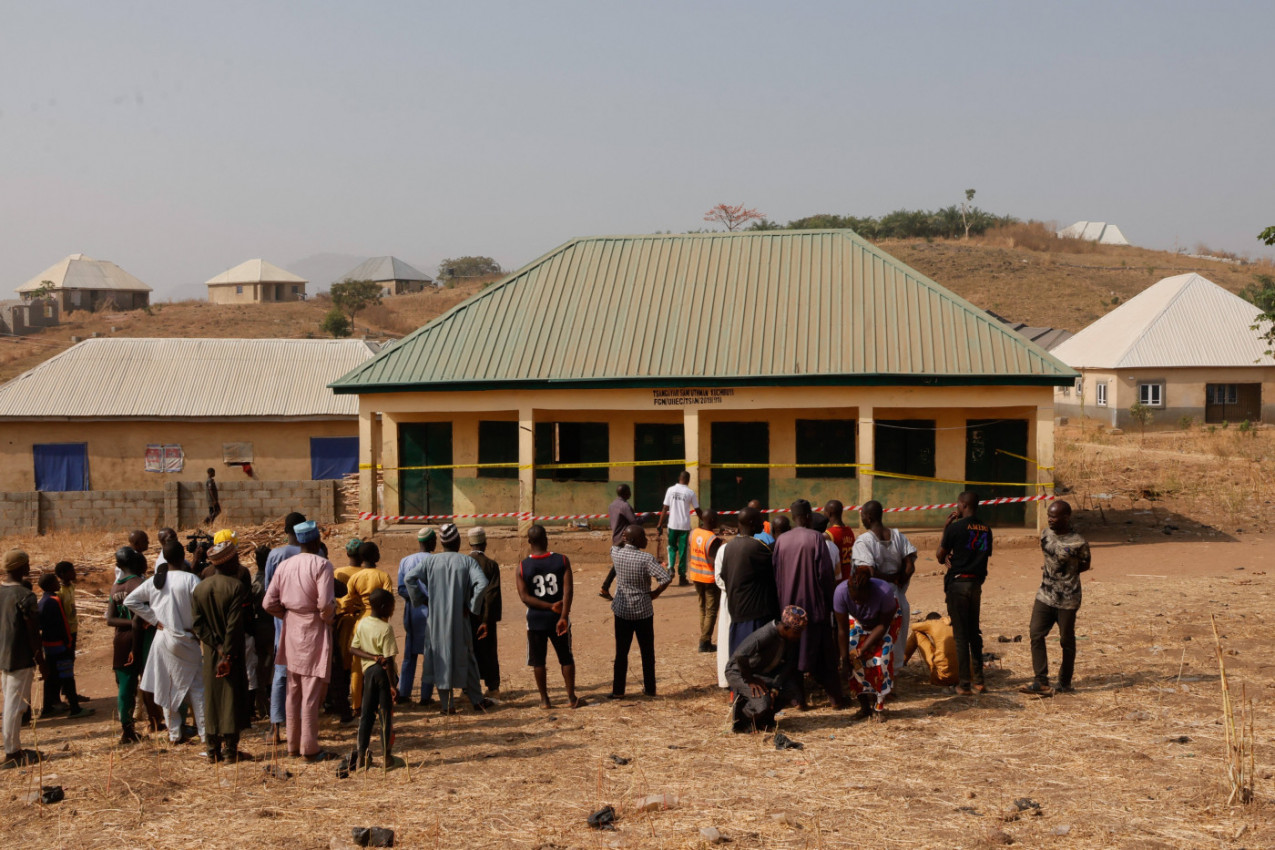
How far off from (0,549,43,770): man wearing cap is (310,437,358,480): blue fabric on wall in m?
19.0

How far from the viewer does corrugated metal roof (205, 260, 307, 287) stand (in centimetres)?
7812

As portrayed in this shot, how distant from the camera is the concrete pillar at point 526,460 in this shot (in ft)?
64.2

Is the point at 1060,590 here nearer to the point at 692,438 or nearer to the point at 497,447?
the point at 692,438

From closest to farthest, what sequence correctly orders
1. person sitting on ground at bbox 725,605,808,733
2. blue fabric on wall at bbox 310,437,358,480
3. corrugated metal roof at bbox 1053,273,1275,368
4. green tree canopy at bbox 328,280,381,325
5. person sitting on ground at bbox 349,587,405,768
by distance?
person sitting on ground at bbox 349,587,405,768, person sitting on ground at bbox 725,605,808,733, blue fabric on wall at bbox 310,437,358,480, corrugated metal roof at bbox 1053,273,1275,368, green tree canopy at bbox 328,280,381,325

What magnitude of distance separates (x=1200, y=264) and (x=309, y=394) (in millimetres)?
67836

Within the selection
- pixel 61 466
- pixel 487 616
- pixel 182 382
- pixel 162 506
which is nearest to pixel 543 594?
pixel 487 616

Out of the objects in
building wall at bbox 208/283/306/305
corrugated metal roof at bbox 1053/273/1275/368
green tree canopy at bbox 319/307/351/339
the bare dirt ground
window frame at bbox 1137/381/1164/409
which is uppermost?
building wall at bbox 208/283/306/305

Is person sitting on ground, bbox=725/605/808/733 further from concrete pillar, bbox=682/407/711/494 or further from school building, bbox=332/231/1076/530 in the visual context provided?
school building, bbox=332/231/1076/530

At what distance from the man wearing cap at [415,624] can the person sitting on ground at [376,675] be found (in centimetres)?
147

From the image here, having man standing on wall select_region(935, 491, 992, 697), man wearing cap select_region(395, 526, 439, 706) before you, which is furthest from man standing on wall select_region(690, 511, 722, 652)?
man wearing cap select_region(395, 526, 439, 706)

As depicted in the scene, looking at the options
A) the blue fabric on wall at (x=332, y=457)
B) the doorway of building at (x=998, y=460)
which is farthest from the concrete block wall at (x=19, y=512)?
the doorway of building at (x=998, y=460)

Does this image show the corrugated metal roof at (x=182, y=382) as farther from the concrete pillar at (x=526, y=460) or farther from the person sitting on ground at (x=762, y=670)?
the person sitting on ground at (x=762, y=670)

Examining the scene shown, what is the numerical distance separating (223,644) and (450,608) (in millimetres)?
2006

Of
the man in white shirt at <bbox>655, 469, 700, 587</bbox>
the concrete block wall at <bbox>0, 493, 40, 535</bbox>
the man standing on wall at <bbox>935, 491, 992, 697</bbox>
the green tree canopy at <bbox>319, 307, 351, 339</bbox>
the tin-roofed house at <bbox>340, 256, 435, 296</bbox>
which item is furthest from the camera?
the tin-roofed house at <bbox>340, 256, 435, 296</bbox>
